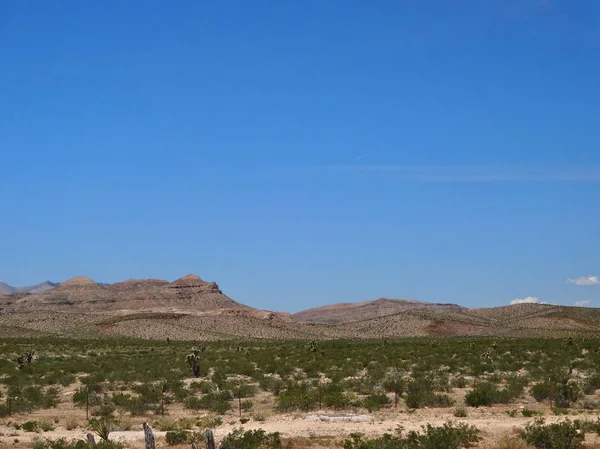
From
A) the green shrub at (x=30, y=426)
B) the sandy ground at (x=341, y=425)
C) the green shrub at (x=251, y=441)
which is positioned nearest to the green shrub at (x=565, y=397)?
the sandy ground at (x=341, y=425)

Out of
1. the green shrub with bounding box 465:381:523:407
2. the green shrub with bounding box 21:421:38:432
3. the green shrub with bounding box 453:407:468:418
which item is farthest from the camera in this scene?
the green shrub with bounding box 465:381:523:407

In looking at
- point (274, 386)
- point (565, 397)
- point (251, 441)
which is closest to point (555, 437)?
point (251, 441)

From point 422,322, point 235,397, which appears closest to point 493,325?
point 422,322

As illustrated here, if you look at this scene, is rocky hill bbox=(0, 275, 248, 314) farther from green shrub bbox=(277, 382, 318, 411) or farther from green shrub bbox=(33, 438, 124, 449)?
green shrub bbox=(33, 438, 124, 449)

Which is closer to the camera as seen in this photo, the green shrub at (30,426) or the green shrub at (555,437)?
the green shrub at (555,437)

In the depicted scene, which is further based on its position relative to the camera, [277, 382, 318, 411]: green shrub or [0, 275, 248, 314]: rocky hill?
[0, 275, 248, 314]: rocky hill

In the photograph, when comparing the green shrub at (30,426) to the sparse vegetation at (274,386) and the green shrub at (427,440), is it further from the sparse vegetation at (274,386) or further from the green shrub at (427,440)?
the green shrub at (427,440)

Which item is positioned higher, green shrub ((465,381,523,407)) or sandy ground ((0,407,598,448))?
green shrub ((465,381,523,407))

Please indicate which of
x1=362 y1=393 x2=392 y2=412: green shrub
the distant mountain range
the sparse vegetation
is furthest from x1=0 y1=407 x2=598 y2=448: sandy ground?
the distant mountain range

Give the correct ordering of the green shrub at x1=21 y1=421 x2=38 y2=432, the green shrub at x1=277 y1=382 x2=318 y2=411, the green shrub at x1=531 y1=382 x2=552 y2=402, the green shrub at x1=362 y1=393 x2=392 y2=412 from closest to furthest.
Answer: the green shrub at x1=21 y1=421 x2=38 y2=432
the green shrub at x1=362 y1=393 x2=392 y2=412
the green shrub at x1=277 y1=382 x2=318 y2=411
the green shrub at x1=531 y1=382 x2=552 y2=402

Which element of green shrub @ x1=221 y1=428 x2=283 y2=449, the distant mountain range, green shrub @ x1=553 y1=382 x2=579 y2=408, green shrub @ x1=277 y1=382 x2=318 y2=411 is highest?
the distant mountain range

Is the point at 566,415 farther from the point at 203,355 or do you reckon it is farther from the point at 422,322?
the point at 422,322

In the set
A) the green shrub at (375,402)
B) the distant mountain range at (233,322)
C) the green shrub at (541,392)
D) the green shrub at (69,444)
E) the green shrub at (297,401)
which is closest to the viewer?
the green shrub at (69,444)

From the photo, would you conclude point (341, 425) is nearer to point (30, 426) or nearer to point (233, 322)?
point (30, 426)
